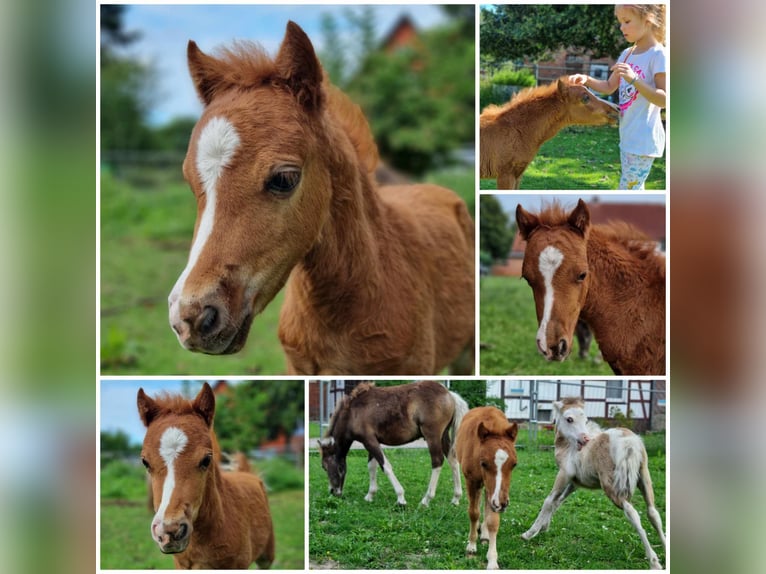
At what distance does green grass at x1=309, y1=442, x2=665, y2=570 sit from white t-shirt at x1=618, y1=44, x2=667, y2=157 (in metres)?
1.57

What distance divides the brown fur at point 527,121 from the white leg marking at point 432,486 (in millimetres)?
1463

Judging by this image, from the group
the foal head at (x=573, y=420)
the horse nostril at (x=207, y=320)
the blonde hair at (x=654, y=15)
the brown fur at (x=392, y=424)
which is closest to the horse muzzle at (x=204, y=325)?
the horse nostril at (x=207, y=320)

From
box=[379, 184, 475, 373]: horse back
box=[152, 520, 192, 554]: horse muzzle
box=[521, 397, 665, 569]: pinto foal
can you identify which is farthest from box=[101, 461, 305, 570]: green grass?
box=[521, 397, 665, 569]: pinto foal

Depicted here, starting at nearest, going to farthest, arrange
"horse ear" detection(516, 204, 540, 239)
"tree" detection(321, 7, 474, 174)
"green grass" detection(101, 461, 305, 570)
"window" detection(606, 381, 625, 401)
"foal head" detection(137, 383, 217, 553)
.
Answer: "foal head" detection(137, 383, 217, 553), "horse ear" detection(516, 204, 540, 239), "window" detection(606, 381, 625, 401), "green grass" detection(101, 461, 305, 570), "tree" detection(321, 7, 474, 174)

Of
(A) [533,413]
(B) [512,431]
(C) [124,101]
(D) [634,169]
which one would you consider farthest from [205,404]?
(C) [124,101]

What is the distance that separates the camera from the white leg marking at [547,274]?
356 cm

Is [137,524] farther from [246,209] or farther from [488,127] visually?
[488,127]

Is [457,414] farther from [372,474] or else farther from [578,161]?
[578,161]

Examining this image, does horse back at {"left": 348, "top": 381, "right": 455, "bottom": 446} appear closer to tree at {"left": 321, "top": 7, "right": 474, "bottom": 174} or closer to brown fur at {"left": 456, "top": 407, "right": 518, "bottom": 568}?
brown fur at {"left": 456, "top": 407, "right": 518, "bottom": 568}

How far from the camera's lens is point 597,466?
3.74 m

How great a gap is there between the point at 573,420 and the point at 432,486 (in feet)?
2.58

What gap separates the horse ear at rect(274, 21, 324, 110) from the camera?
2.97m
